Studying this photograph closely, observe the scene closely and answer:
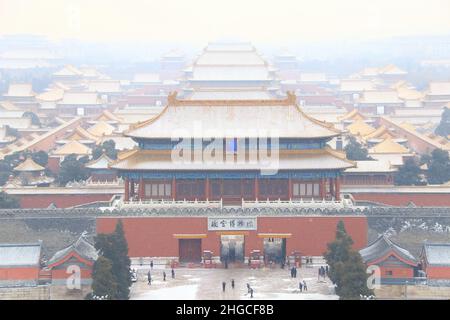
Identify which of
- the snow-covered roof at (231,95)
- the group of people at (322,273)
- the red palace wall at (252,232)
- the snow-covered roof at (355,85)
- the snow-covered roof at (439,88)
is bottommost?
the group of people at (322,273)

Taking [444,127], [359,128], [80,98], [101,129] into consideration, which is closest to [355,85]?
[80,98]

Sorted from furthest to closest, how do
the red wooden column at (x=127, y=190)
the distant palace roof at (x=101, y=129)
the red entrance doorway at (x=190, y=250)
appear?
1. the distant palace roof at (x=101, y=129)
2. the red wooden column at (x=127, y=190)
3. the red entrance doorway at (x=190, y=250)

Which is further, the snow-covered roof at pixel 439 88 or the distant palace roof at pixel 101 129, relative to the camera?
the snow-covered roof at pixel 439 88

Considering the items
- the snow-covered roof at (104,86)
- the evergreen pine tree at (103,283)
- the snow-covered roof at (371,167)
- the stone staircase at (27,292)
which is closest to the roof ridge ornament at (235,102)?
the snow-covered roof at (371,167)

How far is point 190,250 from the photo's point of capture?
27688 millimetres

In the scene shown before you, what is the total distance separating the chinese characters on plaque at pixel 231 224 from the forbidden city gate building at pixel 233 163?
1.29m

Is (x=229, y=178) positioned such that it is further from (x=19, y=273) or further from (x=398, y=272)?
(x=19, y=273)

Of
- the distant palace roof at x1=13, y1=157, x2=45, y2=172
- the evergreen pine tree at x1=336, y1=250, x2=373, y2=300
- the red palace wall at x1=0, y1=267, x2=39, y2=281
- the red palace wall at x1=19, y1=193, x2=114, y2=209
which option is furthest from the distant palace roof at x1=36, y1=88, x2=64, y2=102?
the evergreen pine tree at x1=336, y1=250, x2=373, y2=300

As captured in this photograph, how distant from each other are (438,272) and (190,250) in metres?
6.99

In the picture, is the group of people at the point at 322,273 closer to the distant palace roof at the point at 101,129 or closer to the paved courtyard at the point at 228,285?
the paved courtyard at the point at 228,285

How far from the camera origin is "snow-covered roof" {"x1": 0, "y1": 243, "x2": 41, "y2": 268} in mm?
24656

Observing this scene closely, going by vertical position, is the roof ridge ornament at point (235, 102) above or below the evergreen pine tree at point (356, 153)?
above

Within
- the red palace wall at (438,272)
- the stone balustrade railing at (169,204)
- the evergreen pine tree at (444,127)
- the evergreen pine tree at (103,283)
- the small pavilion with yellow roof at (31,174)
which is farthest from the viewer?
the evergreen pine tree at (444,127)

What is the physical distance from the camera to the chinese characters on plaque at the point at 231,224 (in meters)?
27.5
